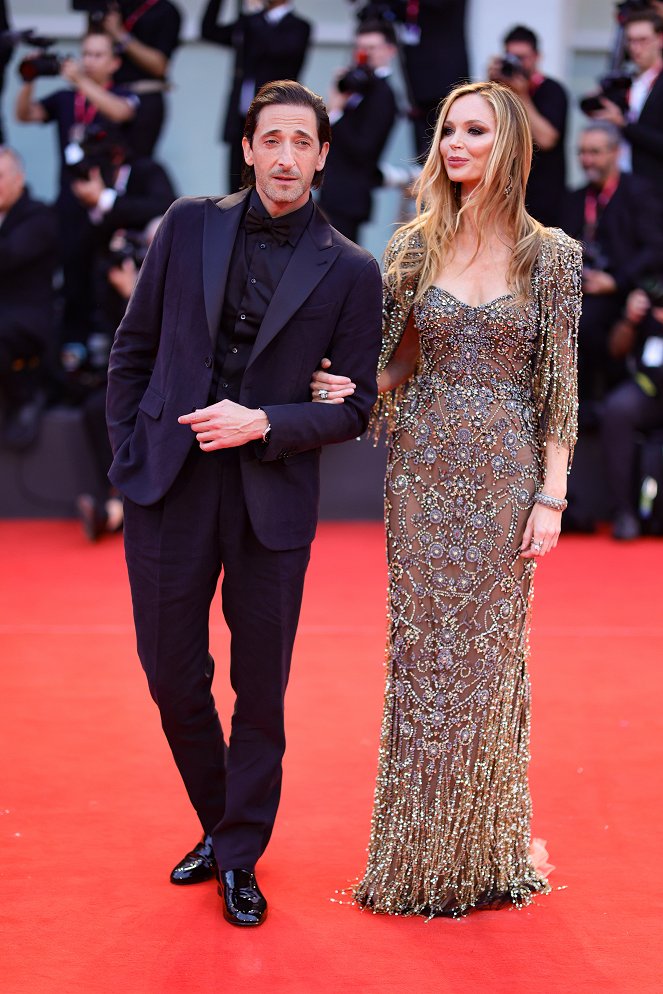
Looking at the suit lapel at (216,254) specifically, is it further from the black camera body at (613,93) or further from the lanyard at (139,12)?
the lanyard at (139,12)

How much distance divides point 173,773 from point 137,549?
1056 mm

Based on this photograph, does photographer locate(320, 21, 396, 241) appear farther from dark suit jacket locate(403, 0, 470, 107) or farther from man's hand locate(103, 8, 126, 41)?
man's hand locate(103, 8, 126, 41)

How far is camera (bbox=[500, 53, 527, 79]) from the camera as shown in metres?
6.78

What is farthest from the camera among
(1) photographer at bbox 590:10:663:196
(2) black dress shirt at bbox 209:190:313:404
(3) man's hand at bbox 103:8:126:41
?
(3) man's hand at bbox 103:8:126:41

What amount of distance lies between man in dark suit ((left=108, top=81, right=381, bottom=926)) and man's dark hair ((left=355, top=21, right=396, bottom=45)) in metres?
4.67

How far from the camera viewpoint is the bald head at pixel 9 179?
682 centimetres

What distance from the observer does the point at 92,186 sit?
23.0 ft

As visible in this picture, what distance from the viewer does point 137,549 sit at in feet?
9.11

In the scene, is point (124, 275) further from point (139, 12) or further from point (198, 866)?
point (198, 866)

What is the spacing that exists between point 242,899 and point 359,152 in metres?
5.12

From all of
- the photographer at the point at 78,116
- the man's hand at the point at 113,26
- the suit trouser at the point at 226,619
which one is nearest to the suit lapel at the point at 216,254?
the suit trouser at the point at 226,619

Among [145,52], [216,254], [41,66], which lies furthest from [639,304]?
[216,254]

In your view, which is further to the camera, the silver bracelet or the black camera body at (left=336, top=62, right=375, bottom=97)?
the black camera body at (left=336, top=62, right=375, bottom=97)

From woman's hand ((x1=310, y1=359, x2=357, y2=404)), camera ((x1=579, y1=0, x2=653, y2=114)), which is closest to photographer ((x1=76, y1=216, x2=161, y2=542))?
camera ((x1=579, y1=0, x2=653, y2=114))
